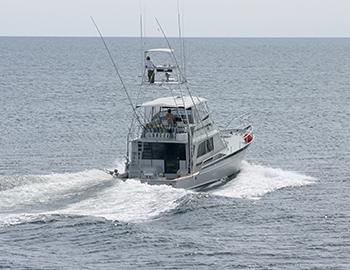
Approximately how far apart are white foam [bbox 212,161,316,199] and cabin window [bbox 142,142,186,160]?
8.15 ft

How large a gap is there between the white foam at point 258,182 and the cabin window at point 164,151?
8.15 feet

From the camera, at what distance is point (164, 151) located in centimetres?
4816

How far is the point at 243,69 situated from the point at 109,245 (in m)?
132

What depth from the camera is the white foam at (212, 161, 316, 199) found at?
47.6m

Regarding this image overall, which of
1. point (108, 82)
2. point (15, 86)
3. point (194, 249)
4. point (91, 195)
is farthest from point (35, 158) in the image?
point (108, 82)

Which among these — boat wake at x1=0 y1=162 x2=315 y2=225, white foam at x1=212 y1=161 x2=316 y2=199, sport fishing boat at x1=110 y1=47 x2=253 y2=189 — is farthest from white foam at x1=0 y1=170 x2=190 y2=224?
white foam at x1=212 y1=161 x2=316 y2=199

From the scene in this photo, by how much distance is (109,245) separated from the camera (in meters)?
36.7

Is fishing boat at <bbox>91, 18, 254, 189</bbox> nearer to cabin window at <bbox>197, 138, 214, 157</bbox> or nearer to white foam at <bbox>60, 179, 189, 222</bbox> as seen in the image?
cabin window at <bbox>197, 138, 214, 157</bbox>

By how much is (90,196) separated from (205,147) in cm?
894

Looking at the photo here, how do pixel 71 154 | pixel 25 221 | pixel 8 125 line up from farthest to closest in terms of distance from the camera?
1. pixel 8 125
2. pixel 71 154
3. pixel 25 221

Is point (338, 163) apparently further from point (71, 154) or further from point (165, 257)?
point (165, 257)

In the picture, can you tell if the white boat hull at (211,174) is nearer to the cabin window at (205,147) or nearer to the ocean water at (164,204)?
the ocean water at (164,204)

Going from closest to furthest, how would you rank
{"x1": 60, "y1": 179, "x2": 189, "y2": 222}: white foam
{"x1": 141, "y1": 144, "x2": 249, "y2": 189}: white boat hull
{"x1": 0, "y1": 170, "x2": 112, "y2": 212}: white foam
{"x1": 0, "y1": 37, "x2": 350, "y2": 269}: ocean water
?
1. {"x1": 0, "y1": 37, "x2": 350, "y2": 269}: ocean water
2. {"x1": 60, "y1": 179, "x2": 189, "y2": 222}: white foam
3. {"x1": 0, "y1": 170, "x2": 112, "y2": 212}: white foam
4. {"x1": 141, "y1": 144, "x2": 249, "y2": 189}: white boat hull

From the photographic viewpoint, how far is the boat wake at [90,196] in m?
40.5
